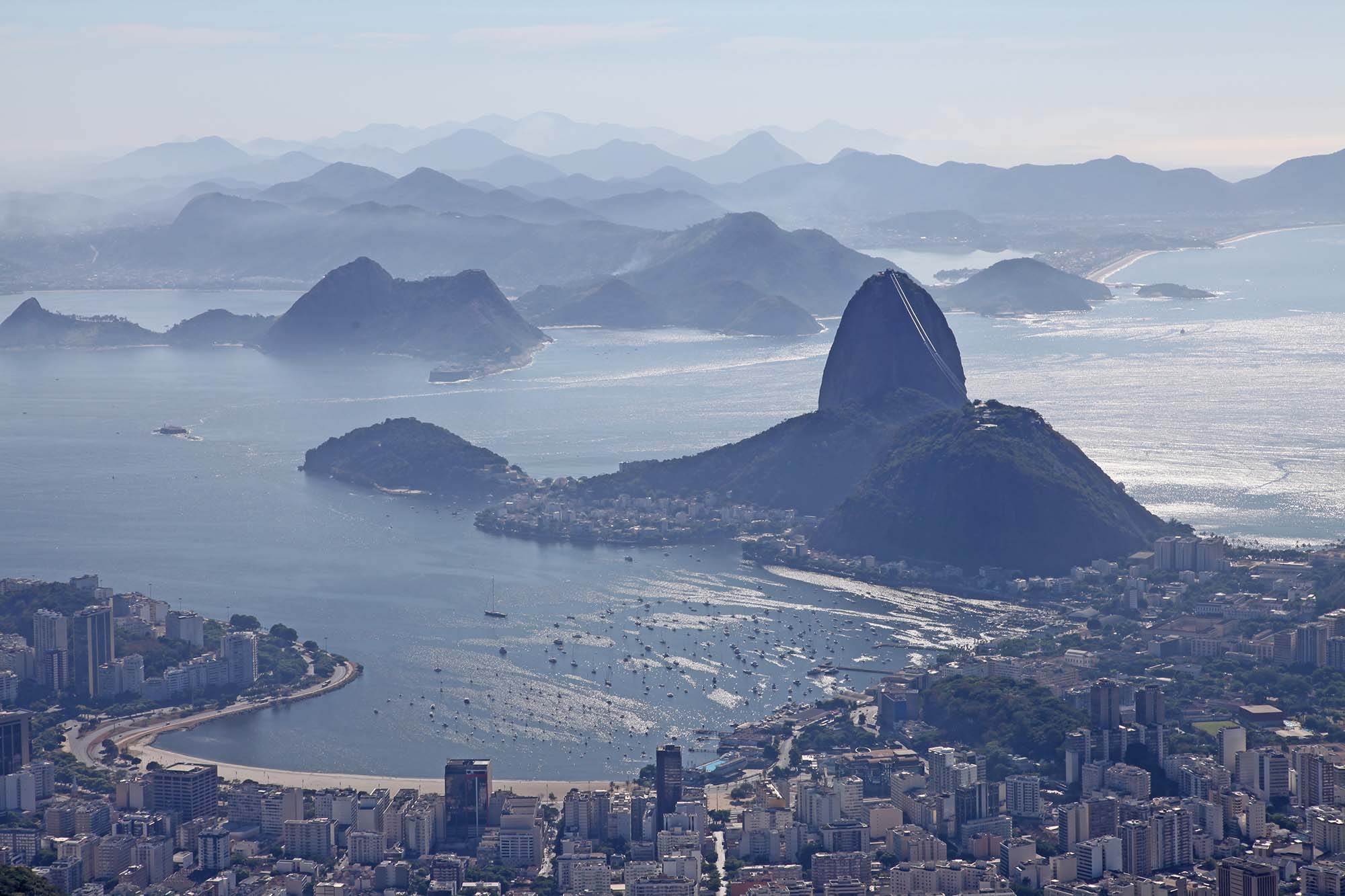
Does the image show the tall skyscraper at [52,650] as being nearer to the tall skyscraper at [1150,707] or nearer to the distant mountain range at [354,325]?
the tall skyscraper at [1150,707]

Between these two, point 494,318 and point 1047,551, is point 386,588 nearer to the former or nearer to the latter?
point 1047,551

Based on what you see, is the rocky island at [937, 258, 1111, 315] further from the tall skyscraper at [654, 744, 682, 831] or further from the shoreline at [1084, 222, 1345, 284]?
the tall skyscraper at [654, 744, 682, 831]

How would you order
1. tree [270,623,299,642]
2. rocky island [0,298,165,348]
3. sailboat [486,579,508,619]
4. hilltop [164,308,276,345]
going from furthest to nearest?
hilltop [164,308,276,345], rocky island [0,298,165,348], sailboat [486,579,508,619], tree [270,623,299,642]

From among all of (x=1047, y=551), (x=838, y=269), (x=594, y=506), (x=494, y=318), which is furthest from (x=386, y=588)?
(x=838, y=269)

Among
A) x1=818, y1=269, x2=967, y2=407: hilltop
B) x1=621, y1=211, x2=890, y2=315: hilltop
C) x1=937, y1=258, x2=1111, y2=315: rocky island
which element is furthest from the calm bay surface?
x1=621, y1=211, x2=890, y2=315: hilltop

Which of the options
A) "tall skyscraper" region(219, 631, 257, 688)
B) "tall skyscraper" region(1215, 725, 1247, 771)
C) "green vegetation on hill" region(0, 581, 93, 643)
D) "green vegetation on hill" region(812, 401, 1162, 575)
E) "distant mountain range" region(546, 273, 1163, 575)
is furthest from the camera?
"distant mountain range" region(546, 273, 1163, 575)

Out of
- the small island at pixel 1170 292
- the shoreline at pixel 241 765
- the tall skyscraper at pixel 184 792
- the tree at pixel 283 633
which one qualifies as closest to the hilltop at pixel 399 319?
the small island at pixel 1170 292
